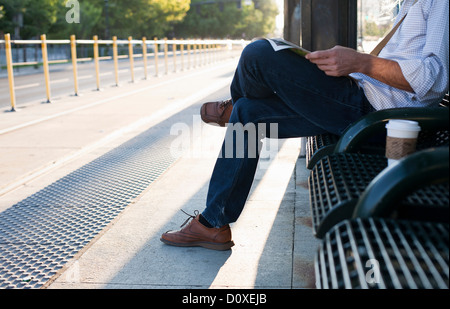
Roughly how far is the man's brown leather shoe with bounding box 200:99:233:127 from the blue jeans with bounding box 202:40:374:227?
225mm

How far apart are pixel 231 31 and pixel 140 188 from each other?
324 feet

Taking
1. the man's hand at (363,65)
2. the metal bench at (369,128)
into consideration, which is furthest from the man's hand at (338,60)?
the metal bench at (369,128)

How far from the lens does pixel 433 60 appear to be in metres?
2.16

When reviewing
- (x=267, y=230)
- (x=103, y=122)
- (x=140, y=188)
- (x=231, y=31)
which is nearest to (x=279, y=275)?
(x=267, y=230)

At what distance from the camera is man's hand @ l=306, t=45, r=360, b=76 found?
2260 mm

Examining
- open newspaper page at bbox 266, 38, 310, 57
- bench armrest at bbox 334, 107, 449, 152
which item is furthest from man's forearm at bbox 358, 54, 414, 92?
open newspaper page at bbox 266, 38, 310, 57

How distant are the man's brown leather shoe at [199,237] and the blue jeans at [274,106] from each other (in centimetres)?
7

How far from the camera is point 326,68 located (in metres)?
2.34

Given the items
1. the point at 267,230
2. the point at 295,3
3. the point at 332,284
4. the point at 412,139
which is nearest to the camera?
the point at 332,284

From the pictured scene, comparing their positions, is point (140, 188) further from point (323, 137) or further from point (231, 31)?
point (231, 31)

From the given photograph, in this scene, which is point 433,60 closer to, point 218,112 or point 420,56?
point 420,56

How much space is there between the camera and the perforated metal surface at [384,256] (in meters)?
1.09

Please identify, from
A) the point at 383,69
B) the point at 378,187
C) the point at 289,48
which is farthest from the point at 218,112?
the point at 378,187

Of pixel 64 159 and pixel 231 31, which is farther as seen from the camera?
pixel 231 31
